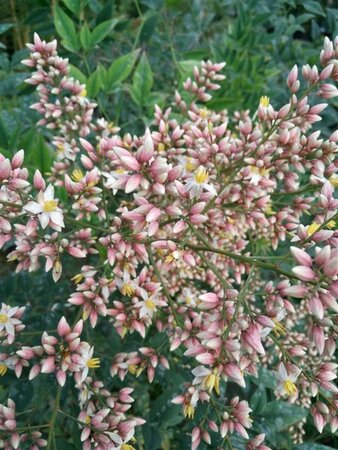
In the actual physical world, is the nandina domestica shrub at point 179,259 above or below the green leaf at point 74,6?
below

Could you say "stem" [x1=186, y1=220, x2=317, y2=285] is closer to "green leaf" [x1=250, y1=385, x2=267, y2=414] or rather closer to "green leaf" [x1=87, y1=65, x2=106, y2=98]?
"green leaf" [x1=250, y1=385, x2=267, y2=414]

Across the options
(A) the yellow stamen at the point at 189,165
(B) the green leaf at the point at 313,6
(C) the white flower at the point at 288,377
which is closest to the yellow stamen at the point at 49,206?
(A) the yellow stamen at the point at 189,165

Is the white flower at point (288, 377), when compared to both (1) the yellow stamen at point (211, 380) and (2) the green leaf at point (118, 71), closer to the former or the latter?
(1) the yellow stamen at point (211, 380)

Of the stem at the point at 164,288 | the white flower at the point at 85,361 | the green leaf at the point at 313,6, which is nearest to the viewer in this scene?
the white flower at the point at 85,361


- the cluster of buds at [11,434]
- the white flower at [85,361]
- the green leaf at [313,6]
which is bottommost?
the cluster of buds at [11,434]

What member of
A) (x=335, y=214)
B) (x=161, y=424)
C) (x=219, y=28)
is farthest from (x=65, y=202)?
(x=219, y=28)

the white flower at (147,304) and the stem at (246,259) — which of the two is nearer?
the stem at (246,259)

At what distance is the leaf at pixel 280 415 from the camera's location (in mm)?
1664

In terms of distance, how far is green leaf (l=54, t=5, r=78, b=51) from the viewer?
1.85 meters

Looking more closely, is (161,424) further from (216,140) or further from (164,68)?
(164,68)

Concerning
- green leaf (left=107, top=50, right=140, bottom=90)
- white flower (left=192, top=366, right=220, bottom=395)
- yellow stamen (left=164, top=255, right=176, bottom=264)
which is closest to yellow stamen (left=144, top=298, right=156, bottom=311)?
yellow stamen (left=164, top=255, right=176, bottom=264)

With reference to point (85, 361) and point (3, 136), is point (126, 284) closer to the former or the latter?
point (85, 361)

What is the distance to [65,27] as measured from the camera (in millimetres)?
1868

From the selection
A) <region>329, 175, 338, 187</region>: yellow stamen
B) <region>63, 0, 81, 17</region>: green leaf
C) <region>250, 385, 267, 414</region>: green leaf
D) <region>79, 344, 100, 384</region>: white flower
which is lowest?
<region>250, 385, 267, 414</region>: green leaf
